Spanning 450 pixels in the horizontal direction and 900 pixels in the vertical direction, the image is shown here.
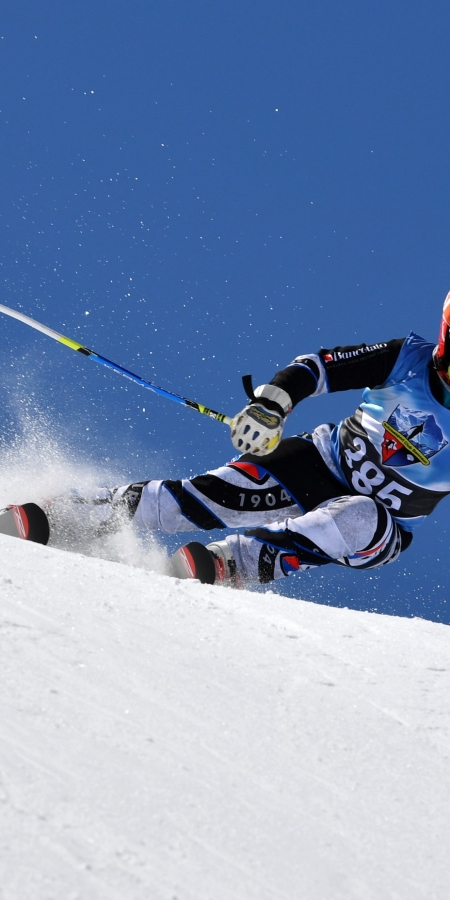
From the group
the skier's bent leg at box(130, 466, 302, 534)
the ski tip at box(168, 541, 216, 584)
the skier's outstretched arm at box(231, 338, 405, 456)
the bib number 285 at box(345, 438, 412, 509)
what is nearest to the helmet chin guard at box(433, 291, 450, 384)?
the skier's outstretched arm at box(231, 338, 405, 456)

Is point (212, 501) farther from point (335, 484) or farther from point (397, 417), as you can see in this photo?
point (397, 417)

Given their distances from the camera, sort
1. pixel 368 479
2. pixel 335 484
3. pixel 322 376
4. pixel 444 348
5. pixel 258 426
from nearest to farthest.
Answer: pixel 258 426
pixel 444 348
pixel 322 376
pixel 368 479
pixel 335 484

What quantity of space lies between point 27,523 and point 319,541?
125cm

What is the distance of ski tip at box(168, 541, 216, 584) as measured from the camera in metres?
3.30

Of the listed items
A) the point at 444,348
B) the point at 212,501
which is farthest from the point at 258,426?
the point at 444,348

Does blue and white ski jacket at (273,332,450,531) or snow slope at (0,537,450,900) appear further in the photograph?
blue and white ski jacket at (273,332,450,531)

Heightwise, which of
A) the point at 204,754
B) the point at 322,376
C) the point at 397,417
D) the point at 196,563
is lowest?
the point at 204,754

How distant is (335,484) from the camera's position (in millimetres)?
3889

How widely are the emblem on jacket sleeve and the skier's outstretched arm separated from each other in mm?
193

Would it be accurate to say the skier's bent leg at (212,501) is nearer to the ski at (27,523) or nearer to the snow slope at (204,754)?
the ski at (27,523)

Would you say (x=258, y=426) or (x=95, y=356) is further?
(x=95, y=356)

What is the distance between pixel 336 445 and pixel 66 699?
2.79 m

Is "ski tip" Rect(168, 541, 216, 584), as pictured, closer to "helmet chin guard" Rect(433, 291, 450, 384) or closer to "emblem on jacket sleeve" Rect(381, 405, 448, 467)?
"emblem on jacket sleeve" Rect(381, 405, 448, 467)

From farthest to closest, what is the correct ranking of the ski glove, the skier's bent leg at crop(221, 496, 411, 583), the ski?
the skier's bent leg at crop(221, 496, 411, 583) < the ski < the ski glove
